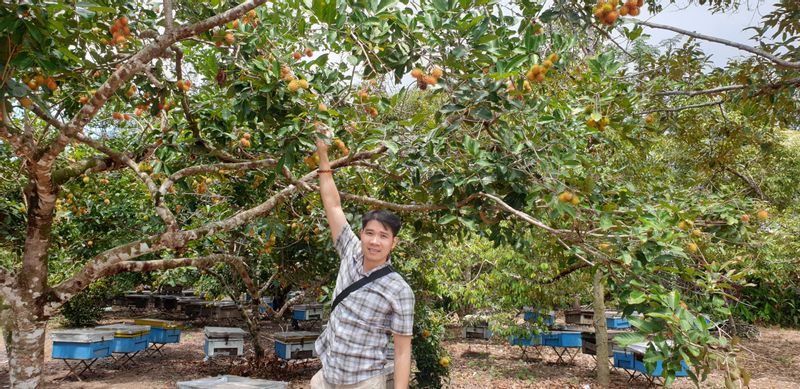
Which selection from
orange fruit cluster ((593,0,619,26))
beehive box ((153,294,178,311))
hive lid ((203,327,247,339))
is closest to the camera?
orange fruit cluster ((593,0,619,26))

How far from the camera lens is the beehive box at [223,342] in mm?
7867

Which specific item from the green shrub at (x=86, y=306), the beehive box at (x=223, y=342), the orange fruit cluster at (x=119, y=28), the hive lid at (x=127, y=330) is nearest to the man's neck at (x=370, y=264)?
the orange fruit cluster at (x=119, y=28)

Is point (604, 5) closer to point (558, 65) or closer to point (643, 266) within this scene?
point (558, 65)

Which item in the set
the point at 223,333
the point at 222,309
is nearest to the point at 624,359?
the point at 223,333

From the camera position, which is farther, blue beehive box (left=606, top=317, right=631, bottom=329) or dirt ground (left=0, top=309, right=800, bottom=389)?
blue beehive box (left=606, top=317, right=631, bottom=329)

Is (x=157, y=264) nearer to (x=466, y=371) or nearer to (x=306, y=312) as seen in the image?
(x=466, y=371)

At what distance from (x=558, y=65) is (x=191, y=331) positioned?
12.1 m

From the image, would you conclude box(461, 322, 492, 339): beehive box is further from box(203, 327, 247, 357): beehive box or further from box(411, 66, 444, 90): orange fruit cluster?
box(411, 66, 444, 90): orange fruit cluster

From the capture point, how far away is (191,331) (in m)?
12.8

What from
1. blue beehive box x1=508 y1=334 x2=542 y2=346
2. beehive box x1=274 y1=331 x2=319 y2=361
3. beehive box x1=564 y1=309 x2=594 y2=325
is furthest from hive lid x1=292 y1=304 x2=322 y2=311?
beehive box x1=564 y1=309 x2=594 y2=325

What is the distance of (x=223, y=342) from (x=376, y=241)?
6.53 meters

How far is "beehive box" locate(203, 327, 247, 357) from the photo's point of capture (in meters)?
7.87

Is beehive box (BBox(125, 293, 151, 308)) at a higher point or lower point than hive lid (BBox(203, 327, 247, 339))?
higher

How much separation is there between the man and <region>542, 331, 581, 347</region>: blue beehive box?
753 centimetres
